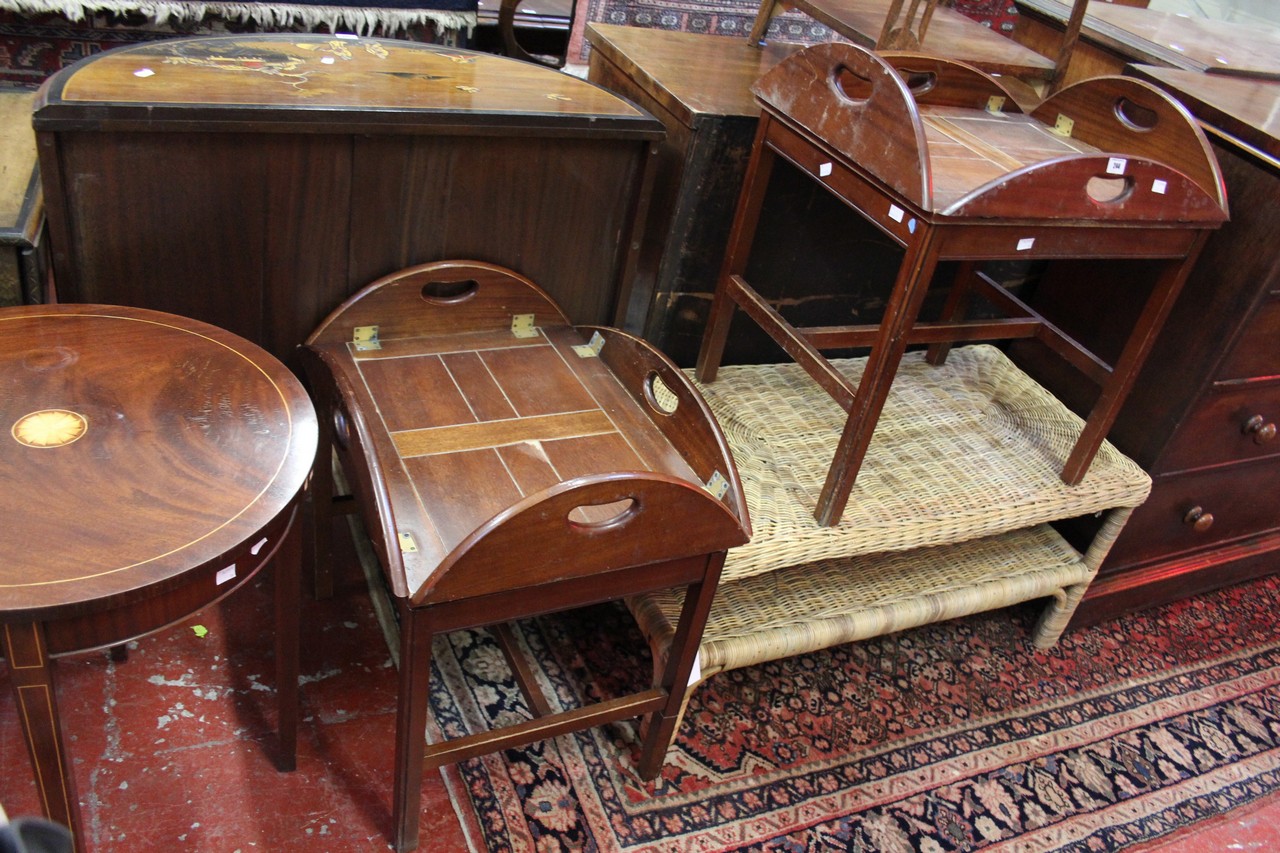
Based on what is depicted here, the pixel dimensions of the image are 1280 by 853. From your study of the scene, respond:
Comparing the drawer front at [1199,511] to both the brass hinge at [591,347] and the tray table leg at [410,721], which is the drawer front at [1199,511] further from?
the tray table leg at [410,721]

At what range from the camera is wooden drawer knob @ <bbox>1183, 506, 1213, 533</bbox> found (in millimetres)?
2012

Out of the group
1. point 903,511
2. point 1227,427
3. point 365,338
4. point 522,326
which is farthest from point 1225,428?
point 365,338

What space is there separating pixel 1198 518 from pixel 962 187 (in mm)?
1145

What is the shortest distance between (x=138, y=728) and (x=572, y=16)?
6.46 feet

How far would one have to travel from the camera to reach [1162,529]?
203 centimetres

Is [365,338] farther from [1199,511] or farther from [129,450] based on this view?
[1199,511]

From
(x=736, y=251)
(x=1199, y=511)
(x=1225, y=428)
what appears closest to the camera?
(x=736, y=251)

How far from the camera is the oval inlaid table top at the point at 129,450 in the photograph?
0.88 metres

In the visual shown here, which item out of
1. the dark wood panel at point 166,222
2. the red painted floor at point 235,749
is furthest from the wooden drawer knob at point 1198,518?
the dark wood panel at point 166,222

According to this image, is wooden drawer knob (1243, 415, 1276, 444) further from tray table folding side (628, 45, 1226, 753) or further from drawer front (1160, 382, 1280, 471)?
tray table folding side (628, 45, 1226, 753)

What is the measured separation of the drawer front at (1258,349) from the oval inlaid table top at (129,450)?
152cm

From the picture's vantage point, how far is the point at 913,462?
175 cm

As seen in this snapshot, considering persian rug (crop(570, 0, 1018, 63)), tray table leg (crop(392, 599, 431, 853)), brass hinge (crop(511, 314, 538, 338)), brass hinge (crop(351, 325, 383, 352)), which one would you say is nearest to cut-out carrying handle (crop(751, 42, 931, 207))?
brass hinge (crop(511, 314, 538, 338))

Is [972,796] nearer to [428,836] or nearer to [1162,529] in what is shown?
[1162,529]
